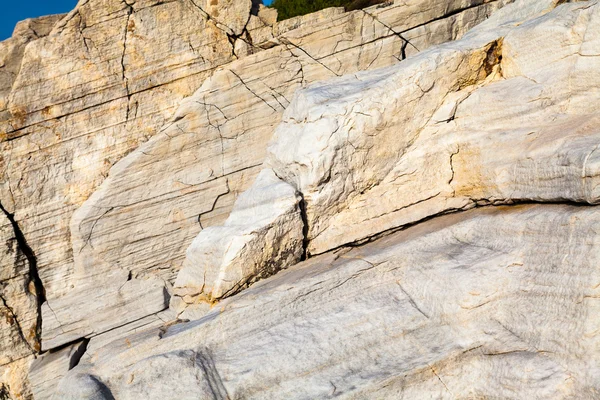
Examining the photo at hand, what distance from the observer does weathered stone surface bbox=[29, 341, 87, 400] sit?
21.1 feet

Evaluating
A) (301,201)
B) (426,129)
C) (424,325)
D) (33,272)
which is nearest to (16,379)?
(33,272)

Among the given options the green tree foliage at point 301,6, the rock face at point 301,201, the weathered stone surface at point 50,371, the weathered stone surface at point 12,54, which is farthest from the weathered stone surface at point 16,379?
the green tree foliage at point 301,6

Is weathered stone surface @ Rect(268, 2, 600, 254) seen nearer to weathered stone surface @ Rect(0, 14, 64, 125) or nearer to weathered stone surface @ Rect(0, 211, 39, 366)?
weathered stone surface @ Rect(0, 211, 39, 366)

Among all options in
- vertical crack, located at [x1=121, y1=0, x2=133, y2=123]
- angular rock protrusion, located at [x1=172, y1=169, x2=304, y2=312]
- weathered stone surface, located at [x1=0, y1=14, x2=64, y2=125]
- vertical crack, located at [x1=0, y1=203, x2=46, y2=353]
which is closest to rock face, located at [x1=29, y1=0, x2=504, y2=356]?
vertical crack, located at [x1=0, y1=203, x2=46, y2=353]

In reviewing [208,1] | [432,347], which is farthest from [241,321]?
[208,1]

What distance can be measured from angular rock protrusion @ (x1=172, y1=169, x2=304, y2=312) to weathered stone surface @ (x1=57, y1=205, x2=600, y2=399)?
0.32m

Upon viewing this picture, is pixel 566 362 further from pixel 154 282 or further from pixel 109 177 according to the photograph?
pixel 109 177

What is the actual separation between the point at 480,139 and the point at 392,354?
1.99m

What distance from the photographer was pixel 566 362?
339cm

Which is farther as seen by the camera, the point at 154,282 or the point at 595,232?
the point at 154,282

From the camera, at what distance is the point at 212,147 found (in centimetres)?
663

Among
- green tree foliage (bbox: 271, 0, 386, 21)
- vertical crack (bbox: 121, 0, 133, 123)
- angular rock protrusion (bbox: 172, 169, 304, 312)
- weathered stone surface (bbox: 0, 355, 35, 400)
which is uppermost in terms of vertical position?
green tree foliage (bbox: 271, 0, 386, 21)

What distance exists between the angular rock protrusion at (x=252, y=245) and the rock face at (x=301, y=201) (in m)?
0.02

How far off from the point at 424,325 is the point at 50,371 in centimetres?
470
